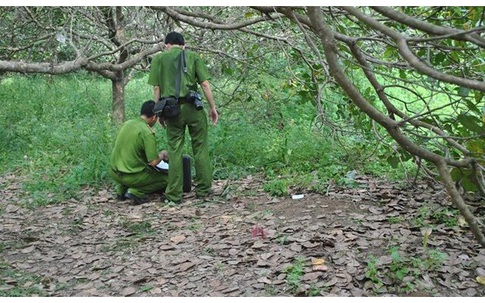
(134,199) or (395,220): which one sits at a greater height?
(395,220)

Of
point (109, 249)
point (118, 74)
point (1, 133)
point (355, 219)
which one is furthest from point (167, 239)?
point (1, 133)

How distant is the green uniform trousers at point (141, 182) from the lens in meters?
6.56

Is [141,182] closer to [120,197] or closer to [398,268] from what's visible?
[120,197]

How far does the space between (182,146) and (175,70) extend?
2.67 feet

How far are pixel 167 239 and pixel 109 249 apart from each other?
49 cm

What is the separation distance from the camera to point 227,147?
306 inches

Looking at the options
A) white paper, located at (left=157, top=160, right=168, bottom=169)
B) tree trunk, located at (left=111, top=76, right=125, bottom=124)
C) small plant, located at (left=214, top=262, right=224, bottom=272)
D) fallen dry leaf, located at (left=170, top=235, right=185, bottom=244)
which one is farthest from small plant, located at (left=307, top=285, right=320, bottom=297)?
tree trunk, located at (left=111, top=76, right=125, bottom=124)

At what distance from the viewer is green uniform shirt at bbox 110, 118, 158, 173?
6.50m

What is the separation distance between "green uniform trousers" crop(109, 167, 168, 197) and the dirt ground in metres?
0.20

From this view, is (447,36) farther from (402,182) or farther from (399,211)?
(402,182)

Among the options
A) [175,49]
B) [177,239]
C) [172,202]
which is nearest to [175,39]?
[175,49]

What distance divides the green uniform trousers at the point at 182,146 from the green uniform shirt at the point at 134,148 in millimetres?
205

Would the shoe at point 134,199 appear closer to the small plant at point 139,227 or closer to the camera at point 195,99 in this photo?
the small plant at point 139,227

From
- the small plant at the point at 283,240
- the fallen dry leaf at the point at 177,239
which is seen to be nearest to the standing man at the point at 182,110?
the fallen dry leaf at the point at 177,239
